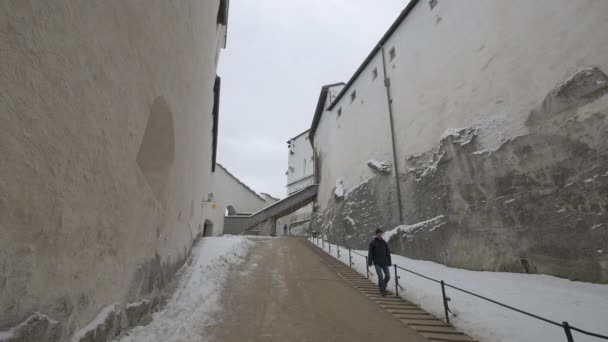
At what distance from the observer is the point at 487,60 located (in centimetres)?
943

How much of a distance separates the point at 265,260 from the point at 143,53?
8.67 metres

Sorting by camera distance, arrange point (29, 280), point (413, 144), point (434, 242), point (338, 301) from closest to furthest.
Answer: point (29, 280), point (338, 301), point (434, 242), point (413, 144)

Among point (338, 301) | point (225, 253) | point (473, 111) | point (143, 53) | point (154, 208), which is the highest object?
point (473, 111)

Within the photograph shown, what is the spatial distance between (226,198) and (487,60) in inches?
972

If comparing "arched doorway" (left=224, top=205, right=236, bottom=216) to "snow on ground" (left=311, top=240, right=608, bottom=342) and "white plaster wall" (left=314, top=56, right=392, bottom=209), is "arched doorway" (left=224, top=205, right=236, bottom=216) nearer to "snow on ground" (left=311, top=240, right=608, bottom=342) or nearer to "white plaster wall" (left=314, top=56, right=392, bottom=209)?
"white plaster wall" (left=314, top=56, right=392, bottom=209)

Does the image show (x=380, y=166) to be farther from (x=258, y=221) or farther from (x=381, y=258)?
(x=258, y=221)

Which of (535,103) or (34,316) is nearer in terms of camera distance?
(34,316)

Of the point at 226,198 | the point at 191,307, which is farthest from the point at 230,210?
the point at 191,307

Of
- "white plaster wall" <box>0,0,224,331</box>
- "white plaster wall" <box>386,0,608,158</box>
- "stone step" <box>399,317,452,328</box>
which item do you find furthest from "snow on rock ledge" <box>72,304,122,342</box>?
"white plaster wall" <box>386,0,608,158</box>

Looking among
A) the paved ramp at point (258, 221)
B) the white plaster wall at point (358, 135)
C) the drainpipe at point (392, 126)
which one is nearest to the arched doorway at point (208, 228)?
the paved ramp at point (258, 221)

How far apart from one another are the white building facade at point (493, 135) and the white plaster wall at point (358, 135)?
33 centimetres

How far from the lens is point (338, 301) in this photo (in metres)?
6.10

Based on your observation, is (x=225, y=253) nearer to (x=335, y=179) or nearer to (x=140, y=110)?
(x=140, y=110)

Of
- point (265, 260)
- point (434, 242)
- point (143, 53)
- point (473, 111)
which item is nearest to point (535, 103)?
point (473, 111)
